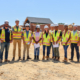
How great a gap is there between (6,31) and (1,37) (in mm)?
357

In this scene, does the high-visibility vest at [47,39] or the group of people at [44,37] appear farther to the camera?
the high-visibility vest at [47,39]

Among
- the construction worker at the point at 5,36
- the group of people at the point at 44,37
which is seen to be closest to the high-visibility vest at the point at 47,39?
the group of people at the point at 44,37

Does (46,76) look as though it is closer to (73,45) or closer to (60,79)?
(60,79)

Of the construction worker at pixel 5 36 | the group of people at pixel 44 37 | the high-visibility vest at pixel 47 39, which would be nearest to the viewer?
the construction worker at pixel 5 36

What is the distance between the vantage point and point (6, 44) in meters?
4.88

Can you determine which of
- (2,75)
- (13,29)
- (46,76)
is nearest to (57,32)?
(13,29)

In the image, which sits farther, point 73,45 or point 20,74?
point 73,45

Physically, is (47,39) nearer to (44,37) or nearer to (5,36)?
(44,37)

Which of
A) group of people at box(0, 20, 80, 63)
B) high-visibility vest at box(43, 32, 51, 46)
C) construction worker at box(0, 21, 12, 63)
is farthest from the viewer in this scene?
high-visibility vest at box(43, 32, 51, 46)

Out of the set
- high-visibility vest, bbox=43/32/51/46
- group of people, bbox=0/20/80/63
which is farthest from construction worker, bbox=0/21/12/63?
high-visibility vest, bbox=43/32/51/46

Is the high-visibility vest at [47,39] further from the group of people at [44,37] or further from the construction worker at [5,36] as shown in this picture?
the construction worker at [5,36]

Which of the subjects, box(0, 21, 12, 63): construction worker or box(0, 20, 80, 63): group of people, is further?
box(0, 20, 80, 63): group of people

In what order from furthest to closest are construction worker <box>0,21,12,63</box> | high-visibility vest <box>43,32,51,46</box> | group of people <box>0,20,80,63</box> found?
high-visibility vest <box>43,32,51,46</box>, group of people <box>0,20,80,63</box>, construction worker <box>0,21,12,63</box>

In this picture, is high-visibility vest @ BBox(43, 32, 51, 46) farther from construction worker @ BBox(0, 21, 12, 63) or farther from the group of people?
construction worker @ BBox(0, 21, 12, 63)
